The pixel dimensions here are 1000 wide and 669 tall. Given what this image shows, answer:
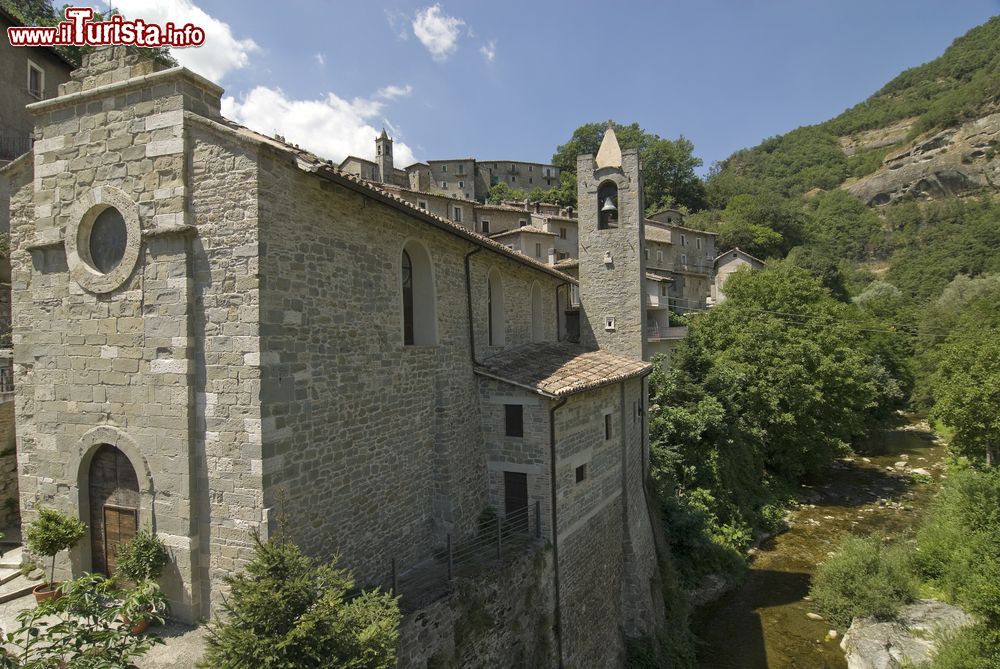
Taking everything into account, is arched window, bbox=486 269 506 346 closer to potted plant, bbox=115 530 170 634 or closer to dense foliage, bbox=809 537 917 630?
potted plant, bbox=115 530 170 634

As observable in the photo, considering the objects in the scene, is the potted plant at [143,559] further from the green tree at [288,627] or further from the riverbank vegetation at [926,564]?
the riverbank vegetation at [926,564]

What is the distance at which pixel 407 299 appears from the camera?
34.7 feet

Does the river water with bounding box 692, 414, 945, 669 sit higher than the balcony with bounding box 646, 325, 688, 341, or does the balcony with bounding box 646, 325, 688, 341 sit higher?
the balcony with bounding box 646, 325, 688, 341

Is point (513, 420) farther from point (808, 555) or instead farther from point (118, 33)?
point (808, 555)

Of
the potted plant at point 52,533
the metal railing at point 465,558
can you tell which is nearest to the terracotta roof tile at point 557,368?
the metal railing at point 465,558

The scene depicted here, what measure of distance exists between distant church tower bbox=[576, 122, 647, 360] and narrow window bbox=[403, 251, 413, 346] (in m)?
10.5

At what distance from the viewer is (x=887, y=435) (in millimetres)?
36844

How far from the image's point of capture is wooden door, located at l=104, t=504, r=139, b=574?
7641 millimetres

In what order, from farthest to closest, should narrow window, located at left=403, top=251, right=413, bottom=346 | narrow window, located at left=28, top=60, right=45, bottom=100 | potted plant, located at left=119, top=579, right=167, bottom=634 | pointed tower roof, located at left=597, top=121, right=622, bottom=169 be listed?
narrow window, located at left=28, top=60, right=45, bottom=100 → pointed tower roof, located at left=597, top=121, right=622, bottom=169 → narrow window, located at left=403, top=251, right=413, bottom=346 → potted plant, located at left=119, top=579, right=167, bottom=634

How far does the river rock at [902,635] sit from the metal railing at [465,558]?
35.1 ft

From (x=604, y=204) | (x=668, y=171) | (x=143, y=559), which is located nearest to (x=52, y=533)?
(x=143, y=559)

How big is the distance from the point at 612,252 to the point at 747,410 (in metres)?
12.1

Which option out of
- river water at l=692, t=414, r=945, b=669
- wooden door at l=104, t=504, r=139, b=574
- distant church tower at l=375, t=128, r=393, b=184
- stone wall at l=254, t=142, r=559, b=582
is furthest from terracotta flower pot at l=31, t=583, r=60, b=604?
distant church tower at l=375, t=128, r=393, b=184

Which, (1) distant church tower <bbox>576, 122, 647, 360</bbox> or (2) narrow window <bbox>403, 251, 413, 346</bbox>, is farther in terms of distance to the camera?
(1) distant church tower <bbox>576, 122, 647, 360</bbox>
